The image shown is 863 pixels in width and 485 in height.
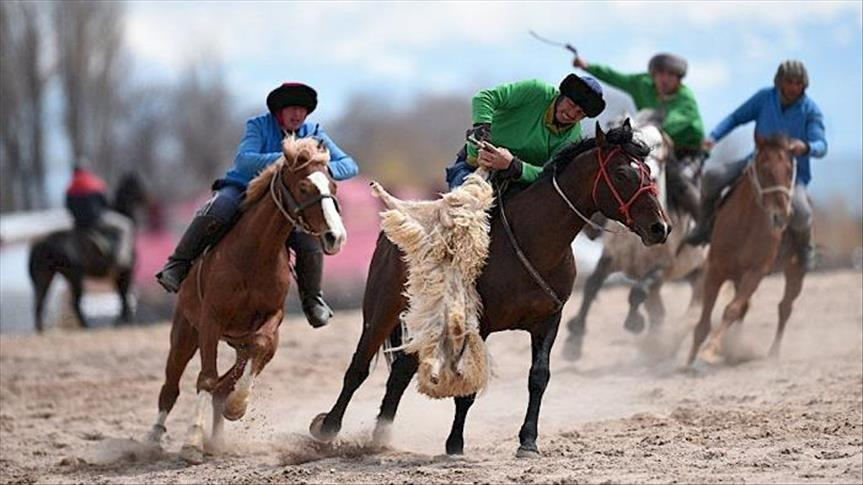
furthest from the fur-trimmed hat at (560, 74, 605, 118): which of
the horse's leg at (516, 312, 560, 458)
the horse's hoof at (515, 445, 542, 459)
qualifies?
the horse's hoof at (515, 445, 542, 459)

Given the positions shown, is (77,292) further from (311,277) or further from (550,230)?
(550,230)

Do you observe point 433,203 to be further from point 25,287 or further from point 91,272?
point 25,287

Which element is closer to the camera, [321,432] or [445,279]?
[445,279]

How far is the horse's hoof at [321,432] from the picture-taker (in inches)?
346

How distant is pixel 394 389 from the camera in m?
8.70

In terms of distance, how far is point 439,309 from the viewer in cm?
786

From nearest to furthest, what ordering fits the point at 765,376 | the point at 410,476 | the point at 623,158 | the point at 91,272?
the point at 410,476 → the point at 623,158 → the point at 765,376 → the point at 91,272

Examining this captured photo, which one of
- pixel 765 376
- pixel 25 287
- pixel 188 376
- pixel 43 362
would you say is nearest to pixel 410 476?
pixel 765 376

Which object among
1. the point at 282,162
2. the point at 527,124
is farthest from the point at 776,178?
the point at 282,162

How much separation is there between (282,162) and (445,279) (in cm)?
154

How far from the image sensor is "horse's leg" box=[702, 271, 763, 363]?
12.5 m

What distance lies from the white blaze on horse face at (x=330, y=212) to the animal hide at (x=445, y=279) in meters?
0.27

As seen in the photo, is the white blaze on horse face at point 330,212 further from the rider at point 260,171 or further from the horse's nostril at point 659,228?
the horse's nostril at point 659,228

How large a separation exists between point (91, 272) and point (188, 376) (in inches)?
294
